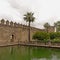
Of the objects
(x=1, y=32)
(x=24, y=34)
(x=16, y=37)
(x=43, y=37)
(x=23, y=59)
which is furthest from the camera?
(x=24, y=34)

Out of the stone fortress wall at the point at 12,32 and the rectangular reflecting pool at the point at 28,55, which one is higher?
the stone fortress wall at the point at 12,32

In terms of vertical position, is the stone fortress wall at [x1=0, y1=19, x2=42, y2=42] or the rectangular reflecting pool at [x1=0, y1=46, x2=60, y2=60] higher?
the stone fortress wall at [x1=0, y1=19, x2=42, y2=42]

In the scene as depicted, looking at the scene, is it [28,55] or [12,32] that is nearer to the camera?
[28,55]

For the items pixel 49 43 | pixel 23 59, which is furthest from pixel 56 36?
pixel 23 59

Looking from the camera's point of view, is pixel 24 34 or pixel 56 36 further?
pixel 24 34

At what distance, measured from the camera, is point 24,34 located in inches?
1267

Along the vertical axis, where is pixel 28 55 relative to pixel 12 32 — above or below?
below

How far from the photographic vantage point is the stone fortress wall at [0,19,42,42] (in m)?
25.9

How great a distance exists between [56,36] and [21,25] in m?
7.01

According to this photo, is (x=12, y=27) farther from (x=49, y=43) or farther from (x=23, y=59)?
(x=23, y=59)

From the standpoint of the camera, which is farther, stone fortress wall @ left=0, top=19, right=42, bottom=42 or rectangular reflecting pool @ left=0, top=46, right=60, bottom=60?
stone fortress wall @ left=0, top=19, right=42, bottom=42

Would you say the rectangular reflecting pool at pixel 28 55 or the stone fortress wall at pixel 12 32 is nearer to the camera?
the rectangular reflecting pool at pixel 28 55

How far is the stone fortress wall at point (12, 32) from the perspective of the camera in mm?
25891

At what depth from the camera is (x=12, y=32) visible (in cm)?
2856
